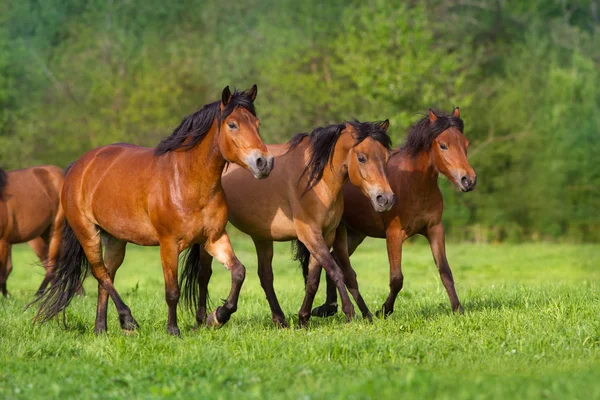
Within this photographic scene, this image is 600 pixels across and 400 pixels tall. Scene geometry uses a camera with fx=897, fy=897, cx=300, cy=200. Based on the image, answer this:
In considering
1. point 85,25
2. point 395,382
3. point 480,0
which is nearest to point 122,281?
point 395,382

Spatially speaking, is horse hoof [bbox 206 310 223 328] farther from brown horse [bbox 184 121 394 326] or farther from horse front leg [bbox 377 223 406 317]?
horse front leg [bbox 377 223 406 317]

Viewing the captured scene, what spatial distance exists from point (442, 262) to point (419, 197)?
731 millimetres

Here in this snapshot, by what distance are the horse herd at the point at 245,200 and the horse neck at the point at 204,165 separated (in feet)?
0.04

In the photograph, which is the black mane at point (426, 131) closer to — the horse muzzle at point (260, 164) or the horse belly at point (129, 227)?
the horse muzzle at point (260, 164)

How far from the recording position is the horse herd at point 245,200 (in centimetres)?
827

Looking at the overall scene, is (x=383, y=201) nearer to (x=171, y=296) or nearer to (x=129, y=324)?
(x=171, y=296)

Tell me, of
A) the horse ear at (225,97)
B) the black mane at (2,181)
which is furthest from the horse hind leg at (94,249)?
the black mane at (2,181)

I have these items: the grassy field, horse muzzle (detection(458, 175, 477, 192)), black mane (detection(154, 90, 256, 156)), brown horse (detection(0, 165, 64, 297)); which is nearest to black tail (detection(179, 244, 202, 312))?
the grassy field

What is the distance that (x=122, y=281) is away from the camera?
62.4 ft

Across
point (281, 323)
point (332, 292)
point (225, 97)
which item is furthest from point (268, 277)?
point (225, 97)

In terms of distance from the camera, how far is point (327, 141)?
358 inches

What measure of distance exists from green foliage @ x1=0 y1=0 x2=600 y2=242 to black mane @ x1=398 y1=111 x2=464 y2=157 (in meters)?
19.9

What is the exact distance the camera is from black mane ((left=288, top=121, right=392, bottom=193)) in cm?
888

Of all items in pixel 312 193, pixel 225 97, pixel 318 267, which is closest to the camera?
pixel 225 97
